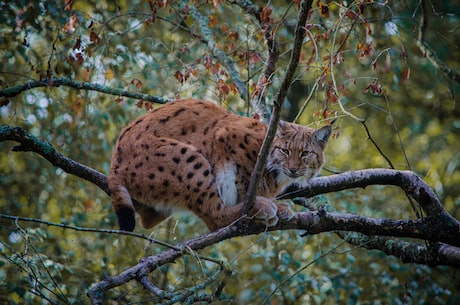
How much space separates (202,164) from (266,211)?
0.79 metres

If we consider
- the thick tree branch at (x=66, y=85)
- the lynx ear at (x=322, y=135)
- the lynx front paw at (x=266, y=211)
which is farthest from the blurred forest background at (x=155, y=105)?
the lynx front paw at (x=266, y=211)

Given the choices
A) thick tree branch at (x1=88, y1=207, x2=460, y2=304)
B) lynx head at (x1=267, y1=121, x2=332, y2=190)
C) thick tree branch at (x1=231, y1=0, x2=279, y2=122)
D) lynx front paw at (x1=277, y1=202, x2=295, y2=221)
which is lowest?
thick tree branch at (x1=88, y1=207, x2=460, y2=304)

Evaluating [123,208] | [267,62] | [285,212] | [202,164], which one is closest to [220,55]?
[267,62]

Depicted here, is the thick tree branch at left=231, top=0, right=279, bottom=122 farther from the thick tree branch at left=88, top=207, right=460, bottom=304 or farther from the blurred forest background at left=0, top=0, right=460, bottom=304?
the thick tree branch at left=88, top=207, right=460, bottom=304

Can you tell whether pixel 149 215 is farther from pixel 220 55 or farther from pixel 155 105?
pixel 155 105

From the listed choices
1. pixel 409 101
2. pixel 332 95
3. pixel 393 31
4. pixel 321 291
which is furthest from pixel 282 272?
pixel 409 101

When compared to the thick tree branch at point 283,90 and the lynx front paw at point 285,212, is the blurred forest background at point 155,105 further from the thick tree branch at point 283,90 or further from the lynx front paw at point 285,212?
the thick tree branch at point 283,90

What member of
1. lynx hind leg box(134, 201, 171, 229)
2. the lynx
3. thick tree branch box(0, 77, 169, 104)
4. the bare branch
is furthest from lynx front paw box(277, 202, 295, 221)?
thick tree branch box(0, 77, 169, 104)

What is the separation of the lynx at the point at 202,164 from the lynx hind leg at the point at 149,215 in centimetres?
1

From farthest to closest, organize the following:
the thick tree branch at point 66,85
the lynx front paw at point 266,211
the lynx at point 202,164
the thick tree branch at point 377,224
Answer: the thick tree branch at point 66,85
the lynx at point 202,164
the lynx front paw at point 266,211
the thick tree branch at point 377,224

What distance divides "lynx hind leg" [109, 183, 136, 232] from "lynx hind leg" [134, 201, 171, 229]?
0.60 meters

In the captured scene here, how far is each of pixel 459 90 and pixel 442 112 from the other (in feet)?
7.53

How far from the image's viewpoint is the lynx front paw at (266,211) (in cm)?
544

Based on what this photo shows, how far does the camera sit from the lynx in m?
5.64
